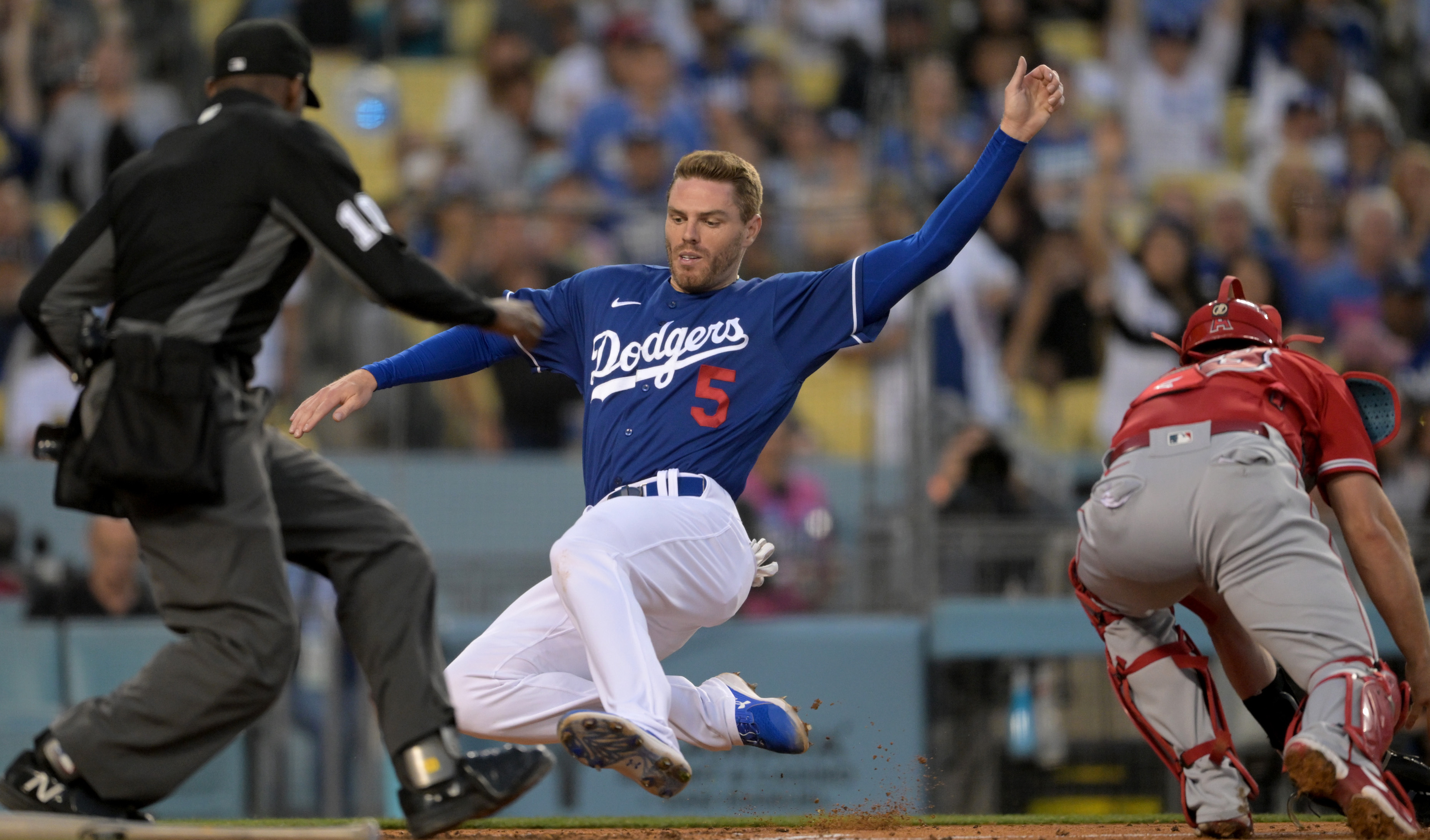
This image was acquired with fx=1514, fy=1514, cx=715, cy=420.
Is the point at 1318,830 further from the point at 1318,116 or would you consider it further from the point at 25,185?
the point at 25,185

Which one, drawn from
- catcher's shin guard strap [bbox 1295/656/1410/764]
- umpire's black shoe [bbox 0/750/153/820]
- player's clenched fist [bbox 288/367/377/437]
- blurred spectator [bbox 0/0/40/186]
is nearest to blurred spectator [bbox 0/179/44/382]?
blurred spectator [bbox 0/0/40/186]

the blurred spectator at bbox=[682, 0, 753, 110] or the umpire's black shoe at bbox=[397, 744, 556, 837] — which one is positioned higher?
the blurred spectator at bbox=[682, 0, 753, 110]

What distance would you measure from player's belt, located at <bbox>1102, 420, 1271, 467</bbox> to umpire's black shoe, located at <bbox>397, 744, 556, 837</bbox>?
7.12ft

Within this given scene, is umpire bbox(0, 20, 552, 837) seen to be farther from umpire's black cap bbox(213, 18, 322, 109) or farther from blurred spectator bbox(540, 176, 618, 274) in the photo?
blurred spectator bbox(540, 176, 618, 274)

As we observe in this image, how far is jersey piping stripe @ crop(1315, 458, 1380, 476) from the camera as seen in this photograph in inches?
186

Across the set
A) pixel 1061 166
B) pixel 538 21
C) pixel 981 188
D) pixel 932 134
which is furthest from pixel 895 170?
pixel 981 188

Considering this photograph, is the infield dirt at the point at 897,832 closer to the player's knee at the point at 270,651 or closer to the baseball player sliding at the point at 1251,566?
the baseball player sliding at the point at 1251,566

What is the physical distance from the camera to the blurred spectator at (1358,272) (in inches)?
371

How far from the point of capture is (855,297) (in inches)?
195

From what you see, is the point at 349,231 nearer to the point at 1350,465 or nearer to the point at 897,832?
the point at 897,832


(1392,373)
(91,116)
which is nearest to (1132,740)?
(1392,373)

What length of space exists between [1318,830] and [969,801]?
99.6 inches

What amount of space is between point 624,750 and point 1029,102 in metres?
2.40

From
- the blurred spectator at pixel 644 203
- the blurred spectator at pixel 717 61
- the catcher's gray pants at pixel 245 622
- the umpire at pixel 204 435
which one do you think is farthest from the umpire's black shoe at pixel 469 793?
the blurred spectator at pixel 717 61
